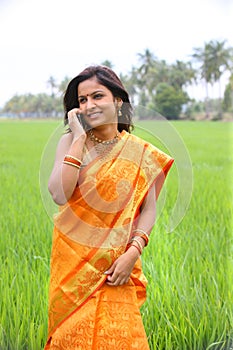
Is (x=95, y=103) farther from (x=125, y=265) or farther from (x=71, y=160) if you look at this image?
(x=125, y=265)

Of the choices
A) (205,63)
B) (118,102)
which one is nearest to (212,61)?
(205,63)

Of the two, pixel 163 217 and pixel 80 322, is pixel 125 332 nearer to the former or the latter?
pixel 80 322

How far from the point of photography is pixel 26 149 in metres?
3.80

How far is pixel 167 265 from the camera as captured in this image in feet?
6.48

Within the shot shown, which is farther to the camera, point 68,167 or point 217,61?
point 217,61

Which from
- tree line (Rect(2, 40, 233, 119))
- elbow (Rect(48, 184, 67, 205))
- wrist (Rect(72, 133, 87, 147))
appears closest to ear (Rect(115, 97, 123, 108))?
wrist (Rect(72, 133, 87, 147))

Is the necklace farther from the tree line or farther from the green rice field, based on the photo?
the tree line

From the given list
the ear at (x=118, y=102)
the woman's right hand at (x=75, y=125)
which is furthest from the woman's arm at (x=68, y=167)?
the ear at (x=118, y=102)

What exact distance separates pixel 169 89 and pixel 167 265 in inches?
58.8

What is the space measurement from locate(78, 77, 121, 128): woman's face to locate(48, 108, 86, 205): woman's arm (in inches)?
1.2

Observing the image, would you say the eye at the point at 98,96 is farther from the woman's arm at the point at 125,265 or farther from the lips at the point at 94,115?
the woman's arm at the point at 125,265

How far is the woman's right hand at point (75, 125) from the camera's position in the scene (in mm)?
1179

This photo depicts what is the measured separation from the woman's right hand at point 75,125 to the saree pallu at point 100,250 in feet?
0.25

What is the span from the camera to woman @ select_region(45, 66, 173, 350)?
1.22 metres
